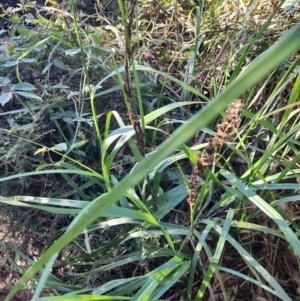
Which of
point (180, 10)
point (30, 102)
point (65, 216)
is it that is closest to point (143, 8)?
point (180, 10)

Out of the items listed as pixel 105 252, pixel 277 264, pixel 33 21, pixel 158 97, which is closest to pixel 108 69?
pixel 158 97

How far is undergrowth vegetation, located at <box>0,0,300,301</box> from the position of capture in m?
0.73

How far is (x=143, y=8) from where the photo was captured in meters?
1.17

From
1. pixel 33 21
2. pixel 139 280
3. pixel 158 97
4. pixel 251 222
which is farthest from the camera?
pixel 33 21

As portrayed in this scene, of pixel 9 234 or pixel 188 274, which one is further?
pixel 9 234

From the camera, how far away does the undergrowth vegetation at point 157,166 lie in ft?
2.39

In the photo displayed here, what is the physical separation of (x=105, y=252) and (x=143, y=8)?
0.66 metres

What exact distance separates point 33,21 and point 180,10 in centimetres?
37

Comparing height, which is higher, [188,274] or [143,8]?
[143,8]

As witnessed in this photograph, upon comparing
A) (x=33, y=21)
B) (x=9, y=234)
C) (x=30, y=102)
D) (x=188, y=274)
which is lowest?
(x=9, y=234)

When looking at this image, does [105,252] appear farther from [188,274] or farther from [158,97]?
[158,97]

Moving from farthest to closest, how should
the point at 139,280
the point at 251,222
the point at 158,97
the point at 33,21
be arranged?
the point at 33,21 < the point at 158,97 < the point at 251,222 < the point at 139,280

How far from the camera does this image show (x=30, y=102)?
99cm

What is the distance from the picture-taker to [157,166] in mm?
654
